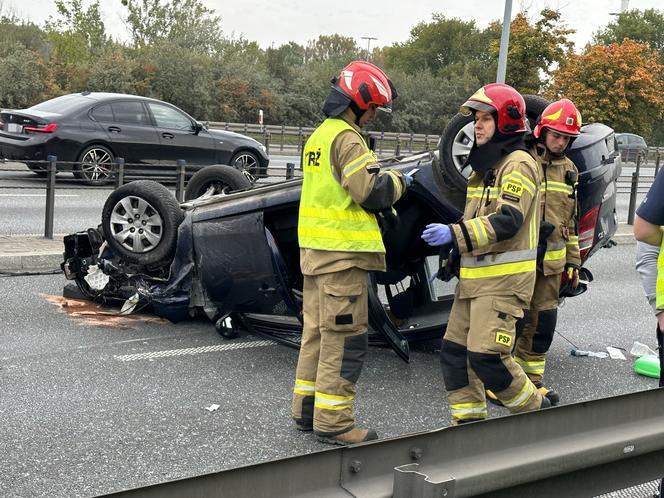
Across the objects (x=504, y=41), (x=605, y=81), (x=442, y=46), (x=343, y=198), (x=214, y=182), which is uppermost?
(x=442, y=46)

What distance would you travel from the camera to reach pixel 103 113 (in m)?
16.4

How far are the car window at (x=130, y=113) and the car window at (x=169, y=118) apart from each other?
205 millimetres

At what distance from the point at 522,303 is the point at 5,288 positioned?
4949 millimetres

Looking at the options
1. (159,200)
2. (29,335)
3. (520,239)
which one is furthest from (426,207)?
(29,335)

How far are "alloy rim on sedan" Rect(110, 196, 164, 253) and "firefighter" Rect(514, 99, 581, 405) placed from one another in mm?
2746

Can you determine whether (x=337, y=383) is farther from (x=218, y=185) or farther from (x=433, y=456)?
(x=218, y=185)

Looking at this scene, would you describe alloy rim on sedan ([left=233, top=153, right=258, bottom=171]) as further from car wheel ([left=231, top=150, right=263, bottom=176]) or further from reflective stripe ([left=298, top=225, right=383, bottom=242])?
reflective stripe ([left=298, top=225, right=383, bottom=242])

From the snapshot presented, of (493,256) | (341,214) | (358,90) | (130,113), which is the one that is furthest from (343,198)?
(130,113)

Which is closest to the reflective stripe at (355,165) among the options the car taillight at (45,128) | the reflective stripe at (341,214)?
the reflective stripe at (341,214)

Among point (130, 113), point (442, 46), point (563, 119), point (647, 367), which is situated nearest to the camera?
point (563, 119)

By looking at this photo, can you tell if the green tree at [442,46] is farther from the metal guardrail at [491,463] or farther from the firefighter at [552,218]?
the metal guardrail at [491,463]

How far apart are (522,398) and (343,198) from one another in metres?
1.28

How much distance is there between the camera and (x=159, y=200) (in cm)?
694

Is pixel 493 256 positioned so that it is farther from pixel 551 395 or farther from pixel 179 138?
pixel 179 138
